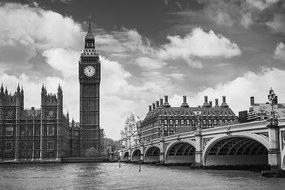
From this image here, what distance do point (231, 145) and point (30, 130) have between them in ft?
270

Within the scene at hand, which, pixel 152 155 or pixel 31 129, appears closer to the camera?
pixel 152 155

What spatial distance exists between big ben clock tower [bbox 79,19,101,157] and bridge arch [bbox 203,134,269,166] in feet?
307

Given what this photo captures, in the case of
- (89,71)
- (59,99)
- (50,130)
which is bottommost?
(50,130)

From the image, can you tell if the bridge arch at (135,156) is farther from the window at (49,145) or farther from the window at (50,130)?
the window at (50,130)

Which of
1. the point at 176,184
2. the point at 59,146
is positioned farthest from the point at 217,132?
the point at 59,146

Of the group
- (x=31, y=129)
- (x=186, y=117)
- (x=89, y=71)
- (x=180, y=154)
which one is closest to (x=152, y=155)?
(x=180, y=154)

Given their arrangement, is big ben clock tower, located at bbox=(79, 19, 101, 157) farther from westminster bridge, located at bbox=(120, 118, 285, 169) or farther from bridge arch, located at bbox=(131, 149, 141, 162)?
westminster bridge, located at bbox=(120, 118, 285, 169)

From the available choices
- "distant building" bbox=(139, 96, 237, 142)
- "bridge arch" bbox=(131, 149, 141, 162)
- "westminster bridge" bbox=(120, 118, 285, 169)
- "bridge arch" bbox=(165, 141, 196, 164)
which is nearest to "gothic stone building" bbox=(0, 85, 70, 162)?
"bridge arch" bbox=(131, 149, 141, 162)

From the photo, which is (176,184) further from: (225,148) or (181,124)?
(181,124)

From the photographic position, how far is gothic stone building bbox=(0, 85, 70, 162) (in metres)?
140

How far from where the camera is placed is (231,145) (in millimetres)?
73625

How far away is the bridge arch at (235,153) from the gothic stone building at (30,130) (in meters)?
75.0

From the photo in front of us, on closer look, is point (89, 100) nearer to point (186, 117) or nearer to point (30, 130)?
point (30, 130)

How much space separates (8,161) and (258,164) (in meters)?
82.0
